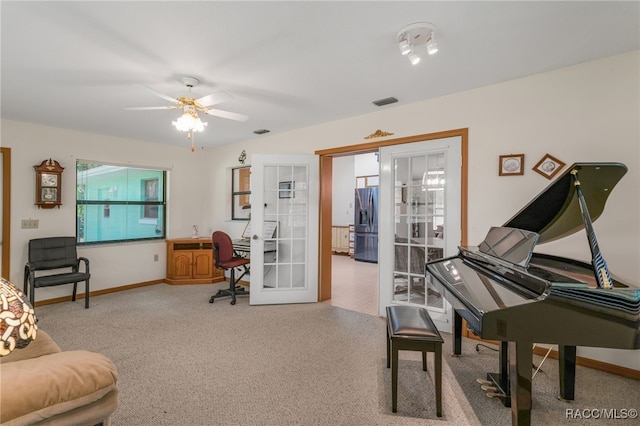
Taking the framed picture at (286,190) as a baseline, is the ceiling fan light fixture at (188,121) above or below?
above

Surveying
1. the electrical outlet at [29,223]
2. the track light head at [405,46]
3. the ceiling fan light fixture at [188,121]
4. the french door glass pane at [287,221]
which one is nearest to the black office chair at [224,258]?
the french door glass pane at [287,221]

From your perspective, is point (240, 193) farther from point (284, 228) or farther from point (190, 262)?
point (284, 228)

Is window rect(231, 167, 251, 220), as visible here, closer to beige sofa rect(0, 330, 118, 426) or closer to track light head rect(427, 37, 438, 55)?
track light head rect(427, 37, 438, 55)

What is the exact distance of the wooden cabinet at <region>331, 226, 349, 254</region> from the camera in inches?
336

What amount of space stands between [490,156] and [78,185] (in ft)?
17.7

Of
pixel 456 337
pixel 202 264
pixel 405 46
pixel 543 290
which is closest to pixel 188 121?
pixel 405 46

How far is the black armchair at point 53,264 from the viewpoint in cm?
364

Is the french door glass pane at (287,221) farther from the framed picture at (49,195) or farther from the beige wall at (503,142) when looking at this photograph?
the framed picture at (49,195)

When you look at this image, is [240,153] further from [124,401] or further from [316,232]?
[124,401]

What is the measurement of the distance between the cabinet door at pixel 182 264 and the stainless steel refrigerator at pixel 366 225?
4.04 meters

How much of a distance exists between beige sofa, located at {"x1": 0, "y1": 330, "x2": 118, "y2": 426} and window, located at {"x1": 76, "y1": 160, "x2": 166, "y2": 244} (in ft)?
13.9

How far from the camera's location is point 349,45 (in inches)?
84.8

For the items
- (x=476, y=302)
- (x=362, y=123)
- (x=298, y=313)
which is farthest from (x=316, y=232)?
(x=476, y=302)

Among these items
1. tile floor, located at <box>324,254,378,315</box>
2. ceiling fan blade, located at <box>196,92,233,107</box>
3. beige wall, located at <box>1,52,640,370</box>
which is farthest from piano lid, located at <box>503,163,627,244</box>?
ceiling fan blade, located at <box>196,92,233,107</box>
